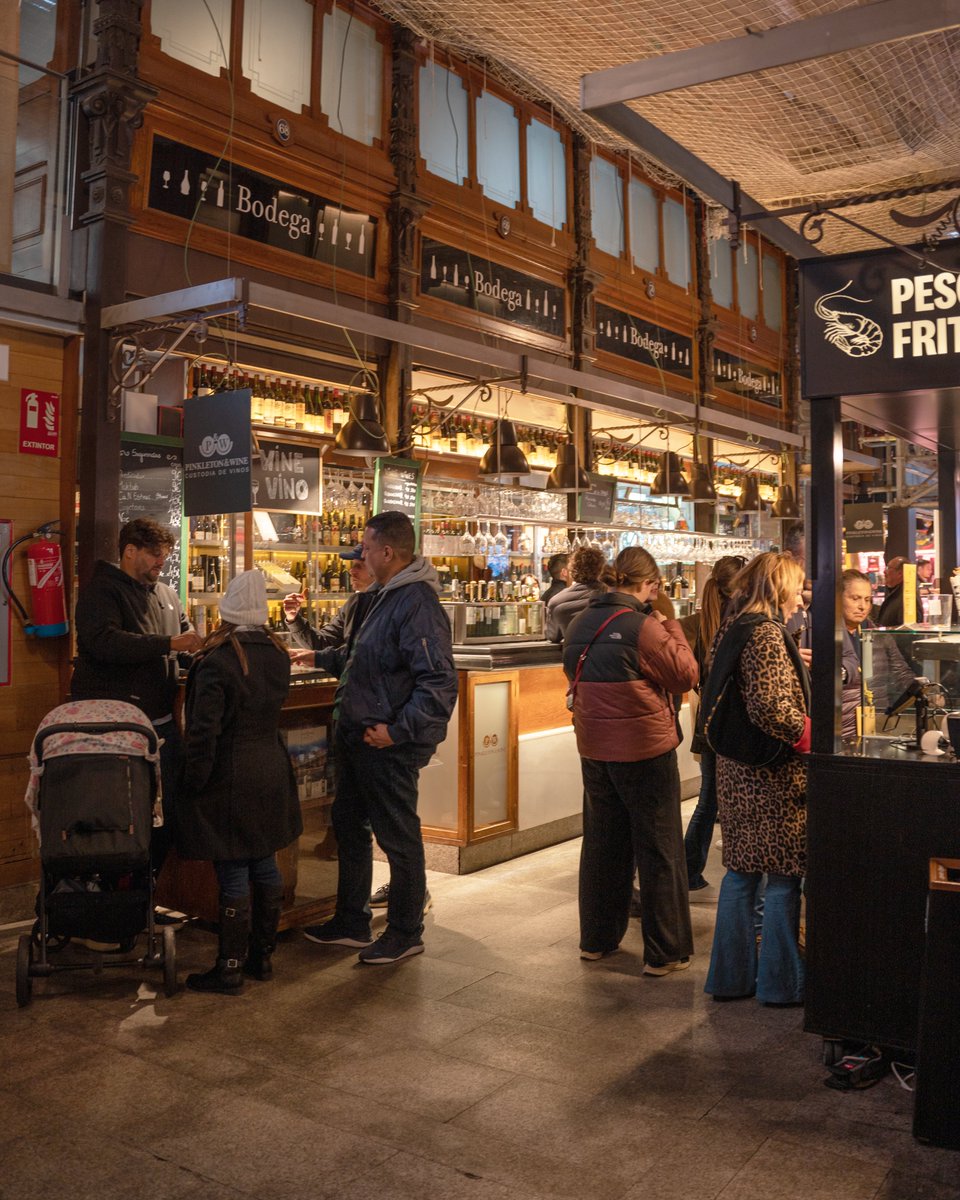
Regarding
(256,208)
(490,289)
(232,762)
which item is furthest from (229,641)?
(490,289)

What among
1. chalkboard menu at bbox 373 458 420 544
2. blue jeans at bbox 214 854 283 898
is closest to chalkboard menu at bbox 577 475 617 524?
chalkboard menu at bbox 373 458 420 544

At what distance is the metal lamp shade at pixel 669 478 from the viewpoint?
9586 millimetres

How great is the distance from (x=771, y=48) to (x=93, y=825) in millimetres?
3493

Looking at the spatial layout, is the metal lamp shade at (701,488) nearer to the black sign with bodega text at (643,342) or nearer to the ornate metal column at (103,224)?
the black sign with bodega text at (643,342)

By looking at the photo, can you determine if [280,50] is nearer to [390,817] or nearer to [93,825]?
[390,817]

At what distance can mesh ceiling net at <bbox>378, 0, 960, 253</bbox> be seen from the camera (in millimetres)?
3303

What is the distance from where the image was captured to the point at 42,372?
5.91 metres

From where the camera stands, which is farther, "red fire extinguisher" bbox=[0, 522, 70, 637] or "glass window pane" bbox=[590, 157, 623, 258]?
"glass window pane" bbox=[590, 157, 623, 258]

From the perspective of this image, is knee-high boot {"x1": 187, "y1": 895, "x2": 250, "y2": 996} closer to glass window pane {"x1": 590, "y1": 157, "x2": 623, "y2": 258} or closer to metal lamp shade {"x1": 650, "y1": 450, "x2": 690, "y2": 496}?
metal lamp shade {"x1": 650, "y1": 450, "x2": 690, "y2": 496}

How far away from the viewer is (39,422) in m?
5.86

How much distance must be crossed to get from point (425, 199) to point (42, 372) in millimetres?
4012

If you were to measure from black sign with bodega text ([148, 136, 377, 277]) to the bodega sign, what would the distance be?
466 cm

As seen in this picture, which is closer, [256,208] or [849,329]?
[849,329]

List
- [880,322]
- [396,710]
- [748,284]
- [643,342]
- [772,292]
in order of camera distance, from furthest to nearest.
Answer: [772,292], [748,284], [643,342], [396,710], [880,322]
